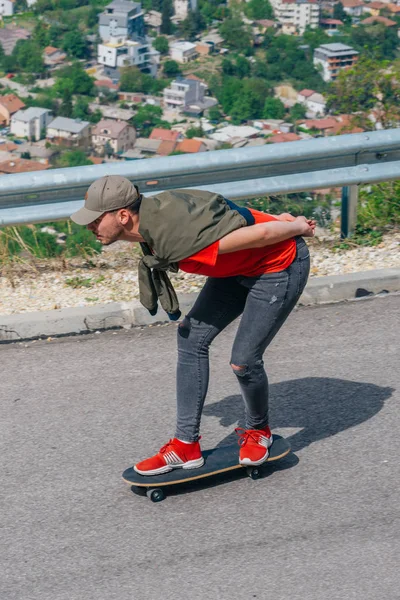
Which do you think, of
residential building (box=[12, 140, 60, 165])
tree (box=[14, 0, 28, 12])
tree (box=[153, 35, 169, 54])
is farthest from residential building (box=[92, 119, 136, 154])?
tree (box=[14, 0, 28, 12])

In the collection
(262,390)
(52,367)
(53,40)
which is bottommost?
(53,40)

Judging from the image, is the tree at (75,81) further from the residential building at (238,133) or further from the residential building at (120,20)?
the residential building at (238,133)

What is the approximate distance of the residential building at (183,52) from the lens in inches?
2514

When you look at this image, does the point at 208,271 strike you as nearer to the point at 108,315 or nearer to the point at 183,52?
the point at 108,315

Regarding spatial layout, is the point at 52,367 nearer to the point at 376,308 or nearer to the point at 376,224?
the point at 376,308

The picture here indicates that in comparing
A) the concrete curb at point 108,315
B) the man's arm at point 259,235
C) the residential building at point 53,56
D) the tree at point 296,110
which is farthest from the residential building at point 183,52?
the man's arm at point 259,235

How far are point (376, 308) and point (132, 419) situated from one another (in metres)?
2.07

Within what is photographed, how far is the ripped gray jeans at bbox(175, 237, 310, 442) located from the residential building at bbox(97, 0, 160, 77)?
57.2 meters

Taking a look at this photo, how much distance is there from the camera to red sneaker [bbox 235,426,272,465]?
4293mm

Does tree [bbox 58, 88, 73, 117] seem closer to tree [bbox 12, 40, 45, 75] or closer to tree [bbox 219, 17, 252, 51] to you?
tree [bbox 12, 40, 45, 75]

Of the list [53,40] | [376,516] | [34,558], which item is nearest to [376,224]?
[376,516]

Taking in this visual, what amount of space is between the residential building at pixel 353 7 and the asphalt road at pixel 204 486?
183 ft

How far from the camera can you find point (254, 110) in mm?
41938

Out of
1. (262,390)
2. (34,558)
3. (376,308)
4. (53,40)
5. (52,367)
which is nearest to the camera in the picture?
(34,558)
